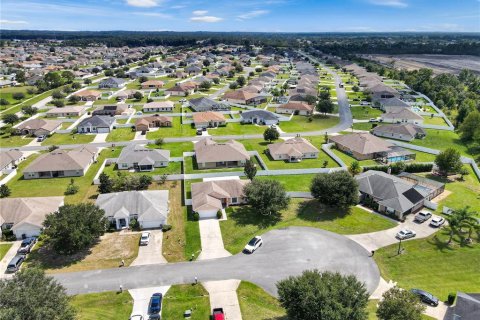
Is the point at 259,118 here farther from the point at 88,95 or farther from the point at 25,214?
the point at 88,95

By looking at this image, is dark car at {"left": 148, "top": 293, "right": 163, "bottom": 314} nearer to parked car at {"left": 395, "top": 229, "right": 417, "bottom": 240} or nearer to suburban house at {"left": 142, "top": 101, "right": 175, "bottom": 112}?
parked car at {"left": 395, "top": 229, "right": 417, "bottom": 240}

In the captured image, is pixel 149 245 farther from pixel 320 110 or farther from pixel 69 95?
pixel 69 95

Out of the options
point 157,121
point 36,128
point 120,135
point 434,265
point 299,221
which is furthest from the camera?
point 157,121

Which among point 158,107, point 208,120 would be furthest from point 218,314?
point 158,107

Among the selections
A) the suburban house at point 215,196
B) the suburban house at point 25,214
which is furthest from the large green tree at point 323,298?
the suburban house at point 25,214

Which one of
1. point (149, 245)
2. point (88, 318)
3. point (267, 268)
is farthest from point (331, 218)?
point (88, 318)

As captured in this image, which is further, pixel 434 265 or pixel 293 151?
pixel 293 151
